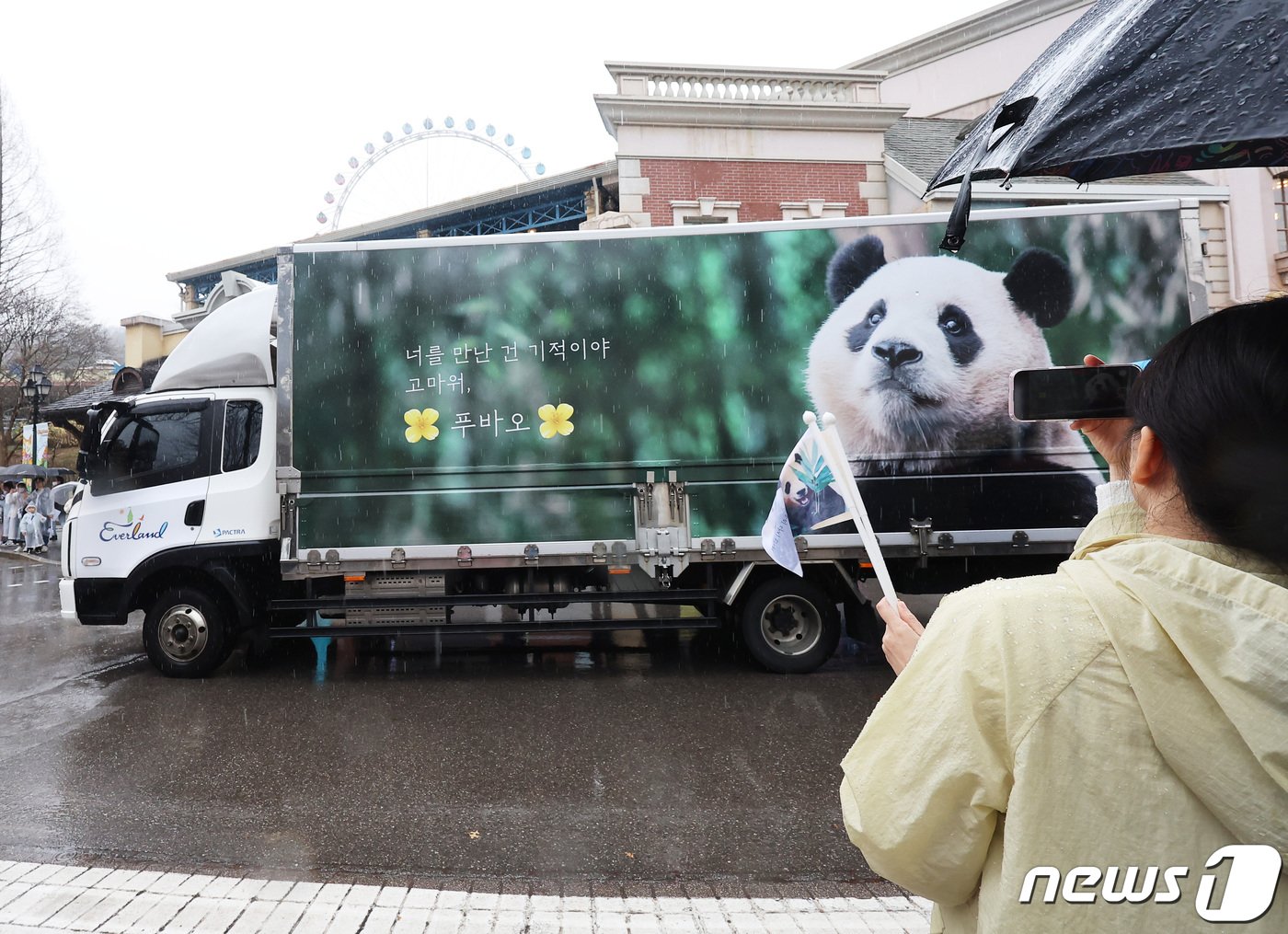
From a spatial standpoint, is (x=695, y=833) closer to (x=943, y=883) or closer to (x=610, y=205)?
(x=943, y=883)

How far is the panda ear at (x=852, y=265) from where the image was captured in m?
6.89

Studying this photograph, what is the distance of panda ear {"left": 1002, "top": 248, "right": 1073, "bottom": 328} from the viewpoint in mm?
6809

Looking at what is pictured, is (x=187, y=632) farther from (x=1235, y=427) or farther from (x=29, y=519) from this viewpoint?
(x=29, y=519)

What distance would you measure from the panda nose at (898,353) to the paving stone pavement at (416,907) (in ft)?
14.0

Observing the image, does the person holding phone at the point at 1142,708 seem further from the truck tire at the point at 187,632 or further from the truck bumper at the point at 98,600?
the truck bumper at the point at 98,600

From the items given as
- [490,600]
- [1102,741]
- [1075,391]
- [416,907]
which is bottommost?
[416,907]

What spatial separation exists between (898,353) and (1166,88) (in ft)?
17.4

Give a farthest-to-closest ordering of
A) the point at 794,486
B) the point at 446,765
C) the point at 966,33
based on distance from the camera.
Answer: the point at 966,33 < the point at 446,765 < the point at 794,486

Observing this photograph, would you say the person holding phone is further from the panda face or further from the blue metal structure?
the blue metal structure

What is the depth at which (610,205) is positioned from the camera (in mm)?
26031

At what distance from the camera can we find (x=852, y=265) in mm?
6914

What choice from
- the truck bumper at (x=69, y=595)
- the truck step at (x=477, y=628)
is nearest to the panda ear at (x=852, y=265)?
the truck step at (x=477, y=628)

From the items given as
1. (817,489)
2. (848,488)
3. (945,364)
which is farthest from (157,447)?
(848,488)

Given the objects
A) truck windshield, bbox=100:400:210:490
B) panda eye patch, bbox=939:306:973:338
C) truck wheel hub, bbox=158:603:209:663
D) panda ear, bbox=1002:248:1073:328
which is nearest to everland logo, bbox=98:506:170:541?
truck windshield, bbox=100:400:210:490
